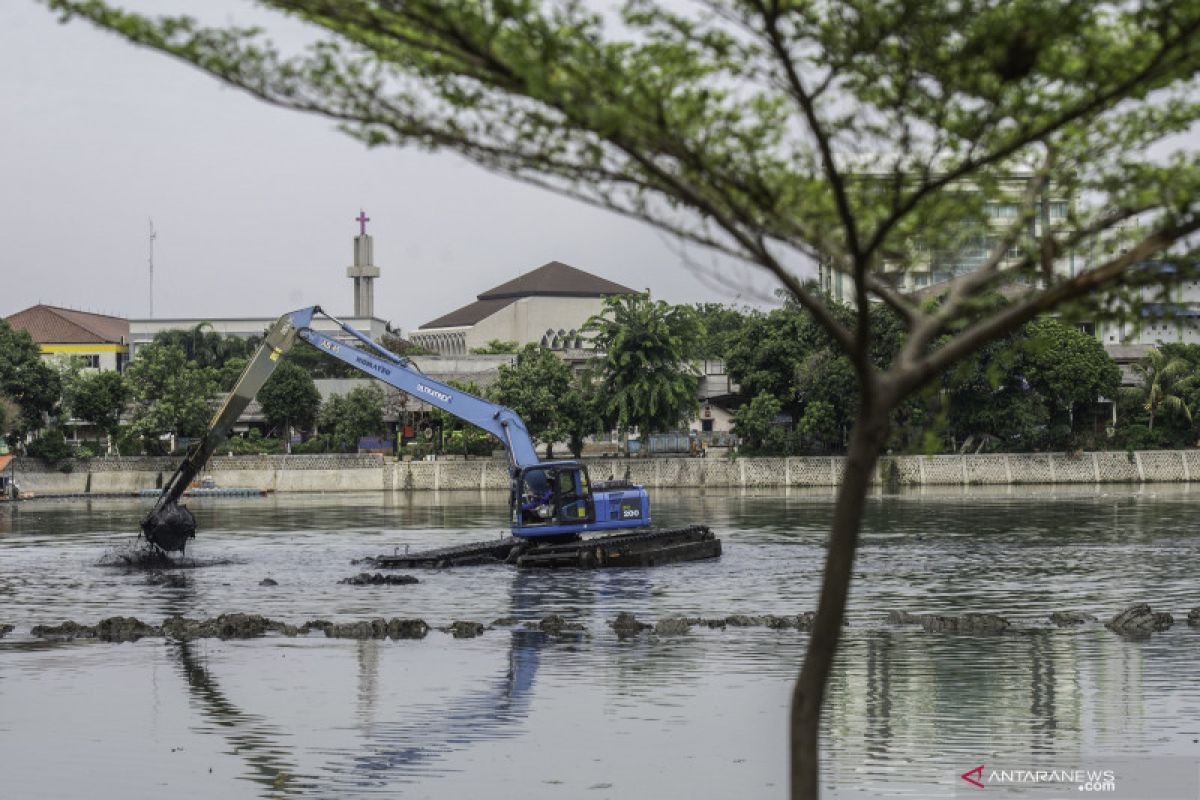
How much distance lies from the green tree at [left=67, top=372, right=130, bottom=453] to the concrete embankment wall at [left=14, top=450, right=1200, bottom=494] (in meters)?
4.29

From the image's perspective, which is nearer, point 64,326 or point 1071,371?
point 1071,371

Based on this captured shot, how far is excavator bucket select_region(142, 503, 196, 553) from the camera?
4722 centimetres

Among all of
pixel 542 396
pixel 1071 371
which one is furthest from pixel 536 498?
pixel 1071 371

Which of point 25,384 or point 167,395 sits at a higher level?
point 25,384

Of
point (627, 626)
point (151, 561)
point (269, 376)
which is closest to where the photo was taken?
point (627, 626)

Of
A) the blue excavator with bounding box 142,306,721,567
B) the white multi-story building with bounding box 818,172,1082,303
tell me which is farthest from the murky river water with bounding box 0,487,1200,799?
the white multi-story building with bounding box 818,172,1082,303

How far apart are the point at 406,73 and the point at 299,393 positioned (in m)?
106

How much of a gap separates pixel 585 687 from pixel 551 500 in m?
19.7

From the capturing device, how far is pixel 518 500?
4384 cm

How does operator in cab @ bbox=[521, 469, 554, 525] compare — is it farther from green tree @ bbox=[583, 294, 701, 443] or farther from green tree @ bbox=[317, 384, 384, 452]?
green tree @ bbox=[317, 384, 384, 452]

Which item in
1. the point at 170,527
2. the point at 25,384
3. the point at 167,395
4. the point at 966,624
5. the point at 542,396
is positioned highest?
the point at 25,384

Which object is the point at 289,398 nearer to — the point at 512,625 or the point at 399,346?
the point at 399,346

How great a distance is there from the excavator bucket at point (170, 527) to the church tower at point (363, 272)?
13278 cm

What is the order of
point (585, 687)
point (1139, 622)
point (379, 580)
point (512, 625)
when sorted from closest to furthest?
1. point (585, 687)
2. point (1139, 622)
3. point (512, 625)
4. point (379, 580)
